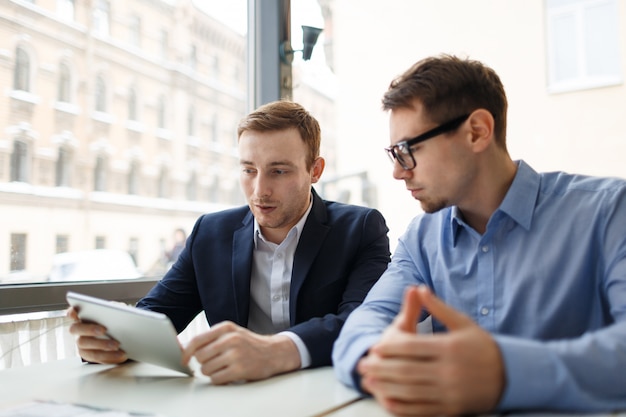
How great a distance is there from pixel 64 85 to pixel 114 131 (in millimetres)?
374

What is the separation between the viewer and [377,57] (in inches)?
253

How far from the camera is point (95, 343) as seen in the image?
1518 millimetres

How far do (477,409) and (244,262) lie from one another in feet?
3.79

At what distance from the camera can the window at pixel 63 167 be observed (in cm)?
264

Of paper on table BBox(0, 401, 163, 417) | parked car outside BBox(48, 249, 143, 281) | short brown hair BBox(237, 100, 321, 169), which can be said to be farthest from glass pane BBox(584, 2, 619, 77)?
paper on table BBox(0, 401, 163, 417)

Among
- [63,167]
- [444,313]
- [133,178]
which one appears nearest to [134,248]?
[133,178]

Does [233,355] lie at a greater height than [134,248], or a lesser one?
lesser

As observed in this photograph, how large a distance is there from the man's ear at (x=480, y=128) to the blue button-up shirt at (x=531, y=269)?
Result: 0.42ft

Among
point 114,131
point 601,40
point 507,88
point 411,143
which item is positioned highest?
point 601,40

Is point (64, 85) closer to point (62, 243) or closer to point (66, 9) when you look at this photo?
point (66, 9)

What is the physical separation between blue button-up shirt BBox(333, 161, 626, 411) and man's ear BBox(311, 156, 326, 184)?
26.2 inches

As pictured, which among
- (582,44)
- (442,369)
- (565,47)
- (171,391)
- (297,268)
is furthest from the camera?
(565,47)

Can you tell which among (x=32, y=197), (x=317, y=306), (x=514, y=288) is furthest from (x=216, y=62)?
(x=514, y=288)

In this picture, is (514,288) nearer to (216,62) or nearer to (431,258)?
(431,258)
